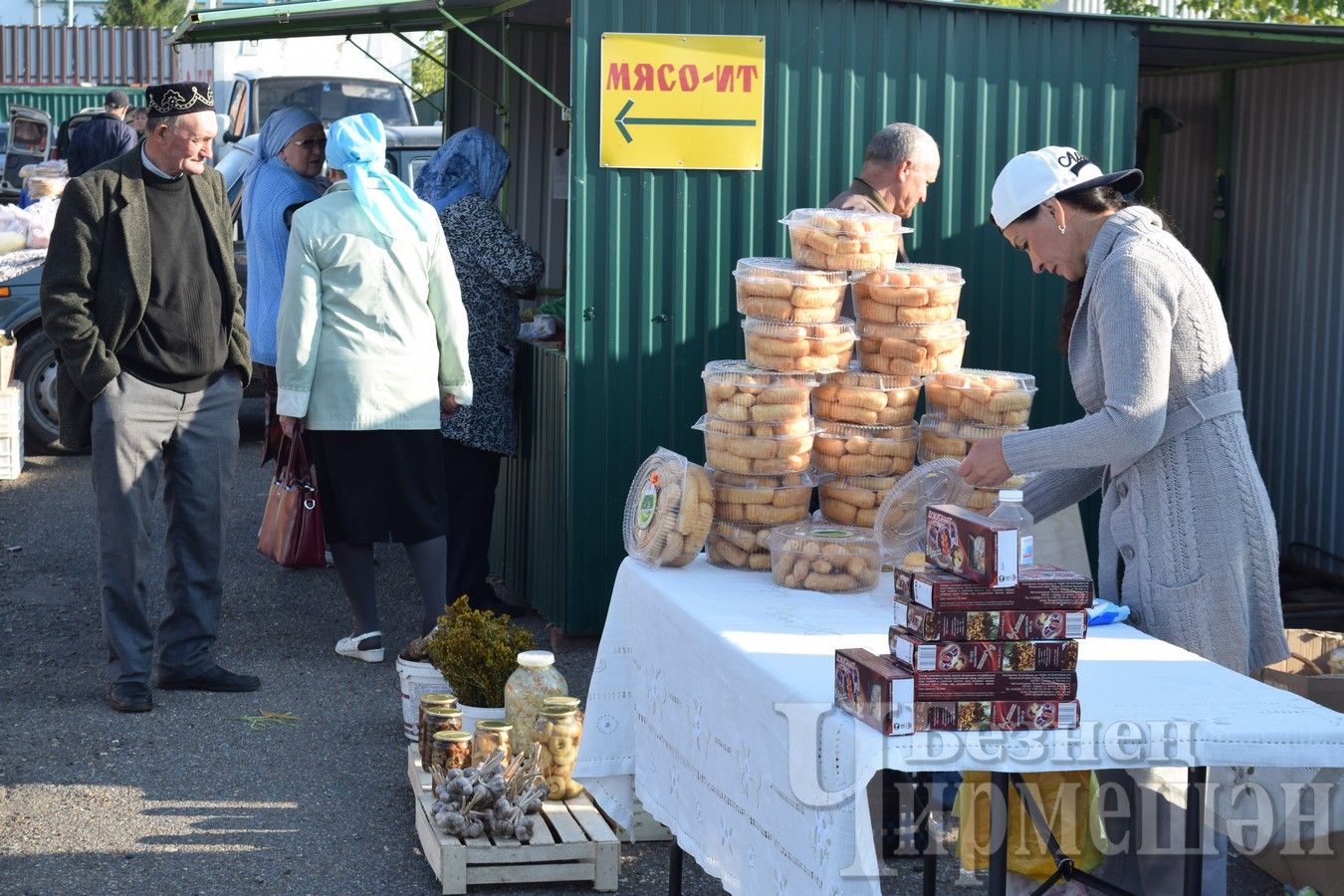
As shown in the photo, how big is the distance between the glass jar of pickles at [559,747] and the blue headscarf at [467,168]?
2.75 m

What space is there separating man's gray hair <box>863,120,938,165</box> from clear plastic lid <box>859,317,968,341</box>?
4.02 ft

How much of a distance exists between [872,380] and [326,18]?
4836mm

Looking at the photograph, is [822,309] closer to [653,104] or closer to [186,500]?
[653,104]

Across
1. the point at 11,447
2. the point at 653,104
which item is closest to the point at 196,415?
the point at 653,104

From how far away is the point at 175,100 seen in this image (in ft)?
18.1

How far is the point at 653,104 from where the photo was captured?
624 centimetres

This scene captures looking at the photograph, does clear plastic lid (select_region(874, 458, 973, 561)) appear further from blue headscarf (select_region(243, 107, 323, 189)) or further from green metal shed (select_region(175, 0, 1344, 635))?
blue headscarf (select_region(243, 107, 323, 189))

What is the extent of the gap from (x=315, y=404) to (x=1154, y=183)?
552cm

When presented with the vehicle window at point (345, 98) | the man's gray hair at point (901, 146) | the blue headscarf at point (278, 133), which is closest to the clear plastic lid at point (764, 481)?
the man's gray hair at point (901, 146)

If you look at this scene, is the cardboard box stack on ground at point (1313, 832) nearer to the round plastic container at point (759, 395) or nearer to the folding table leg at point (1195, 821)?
the folding table leg at point (1195, 821)

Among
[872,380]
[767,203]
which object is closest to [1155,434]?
[872,380]

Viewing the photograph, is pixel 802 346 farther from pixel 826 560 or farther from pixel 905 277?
pixel 826 560

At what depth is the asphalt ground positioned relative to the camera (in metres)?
4.48

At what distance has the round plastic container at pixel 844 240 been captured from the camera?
4.47 m
